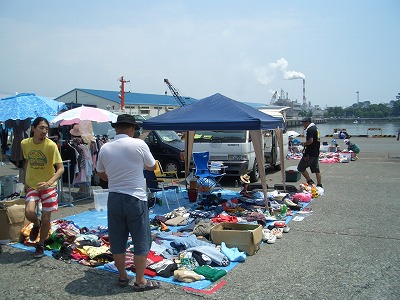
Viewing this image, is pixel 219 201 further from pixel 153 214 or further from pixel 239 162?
pixel 239 162

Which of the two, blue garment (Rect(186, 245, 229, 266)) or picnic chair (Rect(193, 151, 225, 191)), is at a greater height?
picnic chair (Rect(193, 151, 225, 191))

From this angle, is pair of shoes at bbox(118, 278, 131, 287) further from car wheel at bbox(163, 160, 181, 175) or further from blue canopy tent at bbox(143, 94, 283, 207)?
car wheel at bbox(163, 160, 181, 175)

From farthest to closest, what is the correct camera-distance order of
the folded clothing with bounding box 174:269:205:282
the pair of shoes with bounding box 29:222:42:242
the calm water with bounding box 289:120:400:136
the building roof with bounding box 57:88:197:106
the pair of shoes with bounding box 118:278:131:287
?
1. the calm water with bounding box 289:120:400:136
2. the building roof with bounding box 57:88:197:106
3. the pair of shoes with bounding box 29:222:42:242
4. the folded clothing with bounding box 174:269:205:282
5. the pair of shoes with bounding box 118:278:131:287

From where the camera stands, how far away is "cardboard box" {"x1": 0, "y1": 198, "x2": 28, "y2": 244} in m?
5.71

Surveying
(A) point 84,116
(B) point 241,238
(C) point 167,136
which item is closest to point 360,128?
(C) point 167,136

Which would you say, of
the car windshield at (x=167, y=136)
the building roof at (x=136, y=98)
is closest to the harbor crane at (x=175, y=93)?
the building roof at (x=136, y=98)

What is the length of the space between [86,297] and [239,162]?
7364mm

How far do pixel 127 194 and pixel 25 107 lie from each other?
5.79 meters

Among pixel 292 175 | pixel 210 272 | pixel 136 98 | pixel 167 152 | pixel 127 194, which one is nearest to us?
pixel 127 194

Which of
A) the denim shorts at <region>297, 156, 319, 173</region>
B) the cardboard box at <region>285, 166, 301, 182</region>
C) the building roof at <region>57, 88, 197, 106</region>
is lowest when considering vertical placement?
the cardboard box at <region>285, 166, 301, 182</region>

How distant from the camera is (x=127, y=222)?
3943 millimetres

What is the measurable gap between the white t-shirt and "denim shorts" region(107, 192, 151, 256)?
81mm

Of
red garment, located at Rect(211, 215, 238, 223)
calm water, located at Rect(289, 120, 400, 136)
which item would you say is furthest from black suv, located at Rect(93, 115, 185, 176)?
calm water, located at Rect(289, 120, 400, 136)

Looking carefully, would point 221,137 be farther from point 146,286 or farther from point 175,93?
point 175,93
